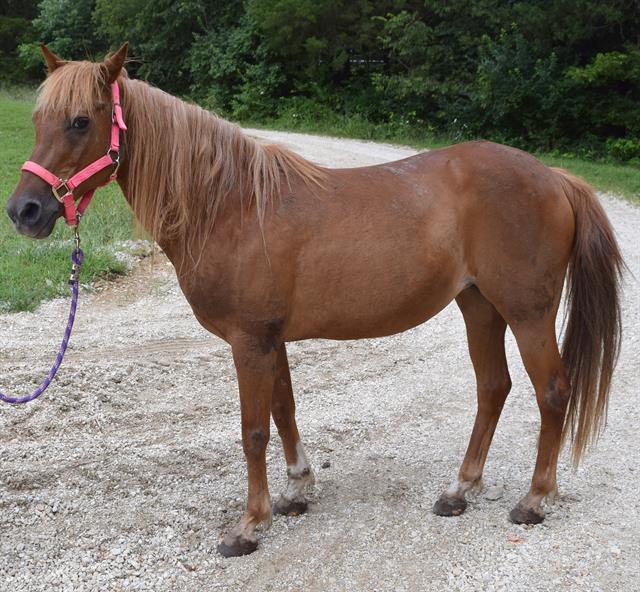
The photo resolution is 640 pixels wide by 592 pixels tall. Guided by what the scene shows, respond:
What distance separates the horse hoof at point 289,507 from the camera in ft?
11.6

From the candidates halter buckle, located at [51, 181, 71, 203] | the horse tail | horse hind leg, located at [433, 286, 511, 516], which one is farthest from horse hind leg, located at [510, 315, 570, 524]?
halter buckle, located at [51, 181, 71, 203]

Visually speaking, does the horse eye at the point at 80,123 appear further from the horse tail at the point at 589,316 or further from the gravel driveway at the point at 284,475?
the horse tail at the point at 589,316

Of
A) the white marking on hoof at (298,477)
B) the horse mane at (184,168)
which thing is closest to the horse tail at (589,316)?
the white marking on hoof at (298,477)

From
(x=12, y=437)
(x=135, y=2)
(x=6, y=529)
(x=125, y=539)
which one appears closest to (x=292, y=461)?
(x=125, y=539)

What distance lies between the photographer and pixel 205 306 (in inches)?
122

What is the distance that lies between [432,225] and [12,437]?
2.85 metres

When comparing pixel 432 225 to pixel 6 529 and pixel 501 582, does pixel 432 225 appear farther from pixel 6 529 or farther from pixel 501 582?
pixel 6 529

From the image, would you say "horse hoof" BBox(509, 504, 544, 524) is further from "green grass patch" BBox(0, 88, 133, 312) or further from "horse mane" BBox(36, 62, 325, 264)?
"green grass patch" BBox(0, 88, 133, 312)

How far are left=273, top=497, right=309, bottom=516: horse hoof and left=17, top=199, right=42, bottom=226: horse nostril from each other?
71.4 inches

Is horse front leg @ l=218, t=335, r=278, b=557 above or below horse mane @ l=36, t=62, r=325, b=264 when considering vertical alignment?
below

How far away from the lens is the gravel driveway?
3.04 metres

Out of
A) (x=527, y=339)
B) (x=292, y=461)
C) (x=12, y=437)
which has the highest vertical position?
(x=527, y=339)

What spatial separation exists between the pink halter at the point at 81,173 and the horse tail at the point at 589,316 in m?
2.08

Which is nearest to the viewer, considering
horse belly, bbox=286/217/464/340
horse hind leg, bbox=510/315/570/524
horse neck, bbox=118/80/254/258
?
horse neck, bbox=118/80/254/258
